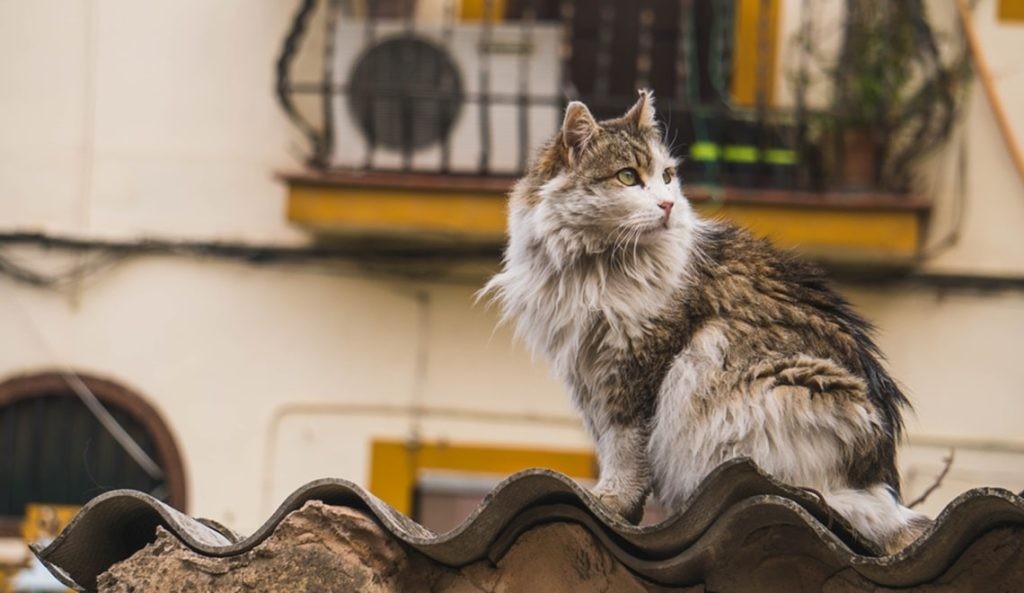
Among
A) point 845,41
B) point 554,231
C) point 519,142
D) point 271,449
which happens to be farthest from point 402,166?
point 554,231

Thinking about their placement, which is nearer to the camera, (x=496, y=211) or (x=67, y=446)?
(x=496, y=211)

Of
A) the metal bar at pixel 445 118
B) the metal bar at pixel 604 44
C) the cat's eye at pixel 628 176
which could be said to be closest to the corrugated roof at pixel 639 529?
the cat's eye at pixel 628 176

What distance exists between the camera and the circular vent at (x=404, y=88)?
8.07 metres

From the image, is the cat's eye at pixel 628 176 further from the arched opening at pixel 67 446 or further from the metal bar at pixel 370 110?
the arched opening at pixel 67 446

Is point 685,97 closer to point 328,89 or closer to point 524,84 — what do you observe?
Answer: point 524,84

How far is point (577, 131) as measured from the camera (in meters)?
3.97

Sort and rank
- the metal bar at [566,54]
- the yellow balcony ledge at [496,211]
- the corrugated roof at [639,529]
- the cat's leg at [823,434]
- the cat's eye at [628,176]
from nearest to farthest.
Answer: the corrugated roof at [639,529], the cat's leg at [823,434], the cat's eye at [628,176], the yellow balcony ledge at [496,211], the metal bar at [566,54]

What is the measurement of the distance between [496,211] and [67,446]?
7.45ft

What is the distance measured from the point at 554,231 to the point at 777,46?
4.66 m

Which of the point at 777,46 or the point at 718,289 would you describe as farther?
the point at 777,46

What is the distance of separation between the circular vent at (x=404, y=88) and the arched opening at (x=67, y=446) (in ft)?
5.43

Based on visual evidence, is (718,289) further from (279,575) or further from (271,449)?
(271,449)

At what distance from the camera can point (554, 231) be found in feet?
12.7

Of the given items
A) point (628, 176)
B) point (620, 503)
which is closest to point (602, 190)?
point (628, 176)
